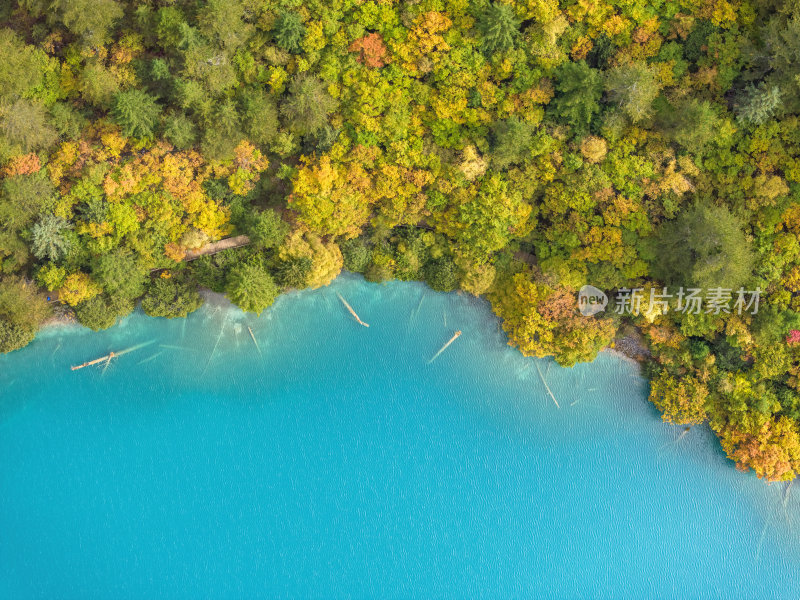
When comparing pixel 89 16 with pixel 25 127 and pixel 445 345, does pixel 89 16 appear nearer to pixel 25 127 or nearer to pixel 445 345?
pixel 25 127

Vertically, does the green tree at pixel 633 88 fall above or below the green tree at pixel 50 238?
above

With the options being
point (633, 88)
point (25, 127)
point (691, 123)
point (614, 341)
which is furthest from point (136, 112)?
point (614, 341)

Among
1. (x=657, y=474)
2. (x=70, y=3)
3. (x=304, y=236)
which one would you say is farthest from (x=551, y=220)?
(x=70, y=3)

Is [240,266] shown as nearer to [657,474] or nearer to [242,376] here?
[242,376]

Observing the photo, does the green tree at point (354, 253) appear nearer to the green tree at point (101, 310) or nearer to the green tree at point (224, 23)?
the green tree at point (224, 23)

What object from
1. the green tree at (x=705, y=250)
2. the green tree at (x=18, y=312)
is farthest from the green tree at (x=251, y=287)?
the green tree at (x=705, y=250)
